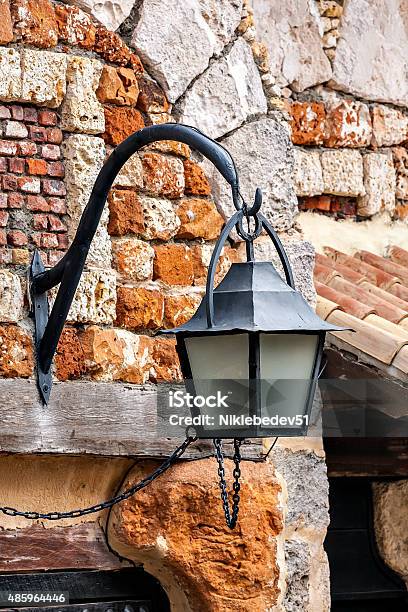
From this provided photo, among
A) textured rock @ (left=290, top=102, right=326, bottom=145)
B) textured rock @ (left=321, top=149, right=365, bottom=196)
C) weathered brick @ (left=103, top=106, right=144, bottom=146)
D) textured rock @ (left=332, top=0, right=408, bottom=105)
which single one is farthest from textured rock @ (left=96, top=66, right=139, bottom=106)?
textured rock @ (left=332, top=0, right=408, bottom=105)

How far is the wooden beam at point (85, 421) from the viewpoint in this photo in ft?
10.6

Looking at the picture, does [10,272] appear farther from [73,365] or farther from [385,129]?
[385,129]

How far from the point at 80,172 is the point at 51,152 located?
0.10 m

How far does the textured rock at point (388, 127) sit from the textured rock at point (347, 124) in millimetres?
40

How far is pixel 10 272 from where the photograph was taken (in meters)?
3.30

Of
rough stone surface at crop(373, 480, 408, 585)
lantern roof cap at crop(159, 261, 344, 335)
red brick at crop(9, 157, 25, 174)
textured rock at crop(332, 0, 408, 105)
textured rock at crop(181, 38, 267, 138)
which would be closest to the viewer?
lantern roof cap at crop(159, 261, 344, 335)

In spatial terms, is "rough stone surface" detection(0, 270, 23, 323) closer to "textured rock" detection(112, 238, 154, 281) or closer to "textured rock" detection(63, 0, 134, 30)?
"textured rock" detection(112, 238, 154, 281)

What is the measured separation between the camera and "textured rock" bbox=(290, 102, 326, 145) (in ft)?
15.7

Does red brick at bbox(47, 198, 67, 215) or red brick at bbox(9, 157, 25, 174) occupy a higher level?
red brick at bbox(9, 157, 25, 174)

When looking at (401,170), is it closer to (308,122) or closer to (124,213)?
(308,122)

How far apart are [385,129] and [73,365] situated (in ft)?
7.24

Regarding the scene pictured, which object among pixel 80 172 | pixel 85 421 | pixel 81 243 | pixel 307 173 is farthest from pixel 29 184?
pixel 307 173

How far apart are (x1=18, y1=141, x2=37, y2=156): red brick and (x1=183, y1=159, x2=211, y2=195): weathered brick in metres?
Answer: 0.53

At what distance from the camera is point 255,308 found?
2.64 m
